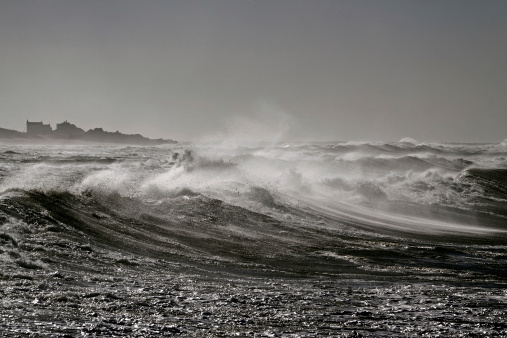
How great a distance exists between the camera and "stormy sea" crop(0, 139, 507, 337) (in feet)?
18.2

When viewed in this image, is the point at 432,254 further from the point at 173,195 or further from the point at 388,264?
the point at 173,195

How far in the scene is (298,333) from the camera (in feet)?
17.3

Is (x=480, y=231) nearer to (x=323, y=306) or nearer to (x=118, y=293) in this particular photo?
(x=323, y=306)

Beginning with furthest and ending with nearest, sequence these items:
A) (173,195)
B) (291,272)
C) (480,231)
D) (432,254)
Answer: (173,195) < (480,231) < (432,254) < (291,272)

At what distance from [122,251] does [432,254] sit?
5595mm

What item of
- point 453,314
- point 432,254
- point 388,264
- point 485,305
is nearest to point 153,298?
point 453,314

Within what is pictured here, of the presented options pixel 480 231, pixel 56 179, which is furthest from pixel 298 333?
pixel 56 179

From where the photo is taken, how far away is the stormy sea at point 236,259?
5.56m

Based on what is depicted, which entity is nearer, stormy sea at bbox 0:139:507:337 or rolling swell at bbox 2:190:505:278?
stormy sea at bbox 0:139:507:337

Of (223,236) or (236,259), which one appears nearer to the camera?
(236,259)

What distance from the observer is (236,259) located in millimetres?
9203

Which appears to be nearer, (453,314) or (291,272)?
(453,314)

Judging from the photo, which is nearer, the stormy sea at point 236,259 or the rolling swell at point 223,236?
the stormy sea at point 236,259

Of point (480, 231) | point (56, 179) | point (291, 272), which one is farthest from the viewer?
point (56, 179)
